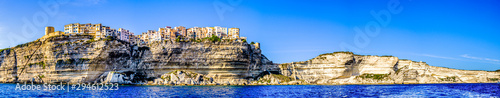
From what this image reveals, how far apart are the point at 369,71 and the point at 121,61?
55148 mm

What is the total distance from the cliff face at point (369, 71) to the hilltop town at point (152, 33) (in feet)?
55.5

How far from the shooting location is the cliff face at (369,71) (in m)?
90.6

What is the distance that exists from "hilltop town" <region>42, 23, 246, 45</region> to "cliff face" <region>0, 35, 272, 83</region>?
3506 millimetres

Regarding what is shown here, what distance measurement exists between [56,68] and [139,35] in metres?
34.6

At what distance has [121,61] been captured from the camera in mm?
84625

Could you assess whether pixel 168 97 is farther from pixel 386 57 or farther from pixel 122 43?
pixel 386 57

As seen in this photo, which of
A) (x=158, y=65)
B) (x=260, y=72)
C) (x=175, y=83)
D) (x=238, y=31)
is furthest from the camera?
(x=238, y=31)

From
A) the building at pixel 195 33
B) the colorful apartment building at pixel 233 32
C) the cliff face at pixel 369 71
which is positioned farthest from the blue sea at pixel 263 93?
the colorful apartment building at pixel 233 32

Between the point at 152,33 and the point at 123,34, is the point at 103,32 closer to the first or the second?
the point at 123,34

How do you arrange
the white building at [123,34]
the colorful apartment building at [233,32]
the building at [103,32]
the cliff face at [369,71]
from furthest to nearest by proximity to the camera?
the colorful apartment building at [233,32], the white building at [123,34], the cliff face at [369,71], the building at [103,32]

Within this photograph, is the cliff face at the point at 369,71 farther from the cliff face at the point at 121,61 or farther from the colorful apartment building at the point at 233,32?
the colorful apartment building at the point at 233,32

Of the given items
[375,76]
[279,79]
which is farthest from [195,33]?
[375,76]

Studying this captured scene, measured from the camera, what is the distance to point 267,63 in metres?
96.4

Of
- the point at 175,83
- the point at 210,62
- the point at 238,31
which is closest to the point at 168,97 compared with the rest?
the point at 175,83
